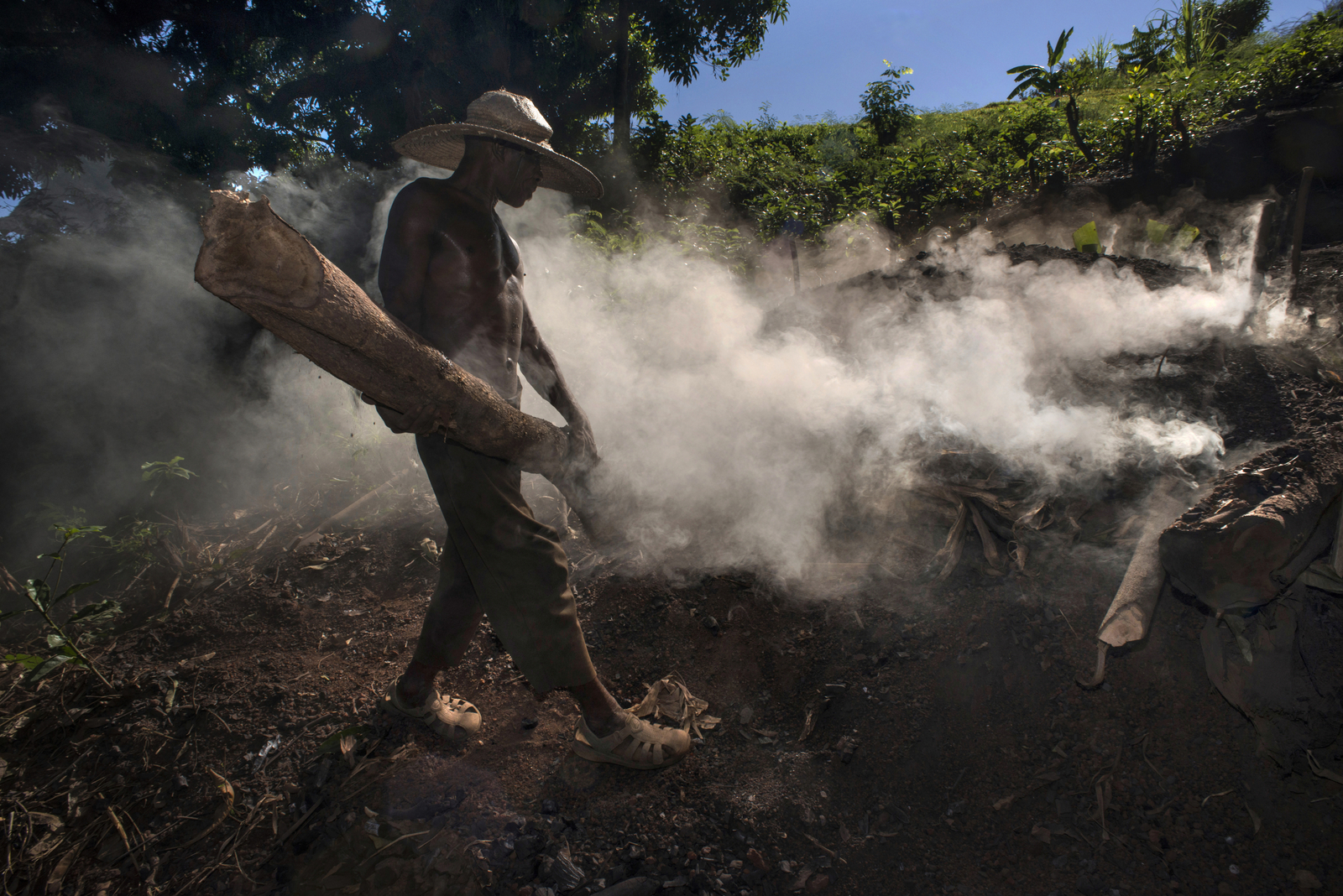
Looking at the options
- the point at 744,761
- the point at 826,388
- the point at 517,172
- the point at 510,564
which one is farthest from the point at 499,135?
the point at 826,388

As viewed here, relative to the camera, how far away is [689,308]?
527 centimetres

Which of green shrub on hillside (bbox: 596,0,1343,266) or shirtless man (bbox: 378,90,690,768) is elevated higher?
green shrub on hillside (bbox: 596,0,1343,266)

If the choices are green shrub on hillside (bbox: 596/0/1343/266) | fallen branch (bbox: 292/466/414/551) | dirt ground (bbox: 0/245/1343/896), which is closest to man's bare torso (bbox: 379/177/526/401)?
dirt ground (bbox: 0/245/1343/896)

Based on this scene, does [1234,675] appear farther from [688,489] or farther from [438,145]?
[438,145]

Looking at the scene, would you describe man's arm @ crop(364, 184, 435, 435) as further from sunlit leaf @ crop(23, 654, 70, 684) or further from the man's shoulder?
sunlit leaf @ crop(23, 654, 70, 684)

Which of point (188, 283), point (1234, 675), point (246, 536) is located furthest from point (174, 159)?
point (1234, 675)

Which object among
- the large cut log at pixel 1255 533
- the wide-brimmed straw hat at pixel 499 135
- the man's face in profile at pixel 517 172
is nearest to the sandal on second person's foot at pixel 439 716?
the man's face in profile at pixel 517 172

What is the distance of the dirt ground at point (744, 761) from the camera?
1.65 meters

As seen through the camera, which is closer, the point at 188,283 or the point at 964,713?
the point at 964,713

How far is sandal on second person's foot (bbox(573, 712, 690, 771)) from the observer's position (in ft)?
6.35

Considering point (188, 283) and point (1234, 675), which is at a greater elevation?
point (188, 283)

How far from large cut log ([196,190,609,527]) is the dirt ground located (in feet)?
3.85

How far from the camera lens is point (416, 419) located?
1505 millimetres

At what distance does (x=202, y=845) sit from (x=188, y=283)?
541 centimetres
